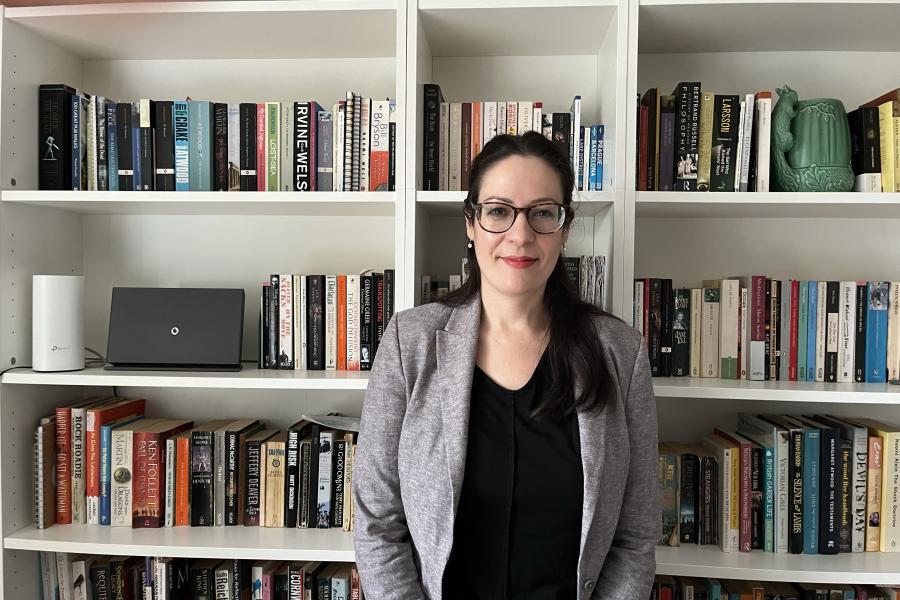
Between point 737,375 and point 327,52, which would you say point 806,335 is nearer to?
point 737,375

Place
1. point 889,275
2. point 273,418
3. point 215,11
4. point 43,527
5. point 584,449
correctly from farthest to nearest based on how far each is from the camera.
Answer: point 273,418 < point 889,275 < point 43,527 < point 215,11 < point 584,449

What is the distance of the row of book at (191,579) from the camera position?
65.2 inches

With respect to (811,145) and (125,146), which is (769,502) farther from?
(125,146)

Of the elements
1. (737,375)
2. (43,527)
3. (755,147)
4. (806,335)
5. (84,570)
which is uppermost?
Result: (755,147)

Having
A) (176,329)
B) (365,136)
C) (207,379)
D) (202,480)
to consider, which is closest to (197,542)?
(202,480)

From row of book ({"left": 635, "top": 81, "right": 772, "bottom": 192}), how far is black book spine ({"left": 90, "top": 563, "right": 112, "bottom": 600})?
176 centimetres

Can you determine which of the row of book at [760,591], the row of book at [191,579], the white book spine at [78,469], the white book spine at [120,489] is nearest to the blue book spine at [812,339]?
the row of book at [760,591]

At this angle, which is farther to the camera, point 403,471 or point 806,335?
point 806,335

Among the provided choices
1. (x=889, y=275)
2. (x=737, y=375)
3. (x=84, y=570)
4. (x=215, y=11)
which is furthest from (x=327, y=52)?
(x=889, y=275)

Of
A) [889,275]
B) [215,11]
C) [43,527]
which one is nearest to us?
[215,11]

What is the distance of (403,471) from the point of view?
1.22m

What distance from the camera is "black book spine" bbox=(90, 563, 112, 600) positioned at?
1.69 metres

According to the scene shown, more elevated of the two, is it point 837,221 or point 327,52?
point 327,52

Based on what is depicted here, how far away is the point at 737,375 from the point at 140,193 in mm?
1593
